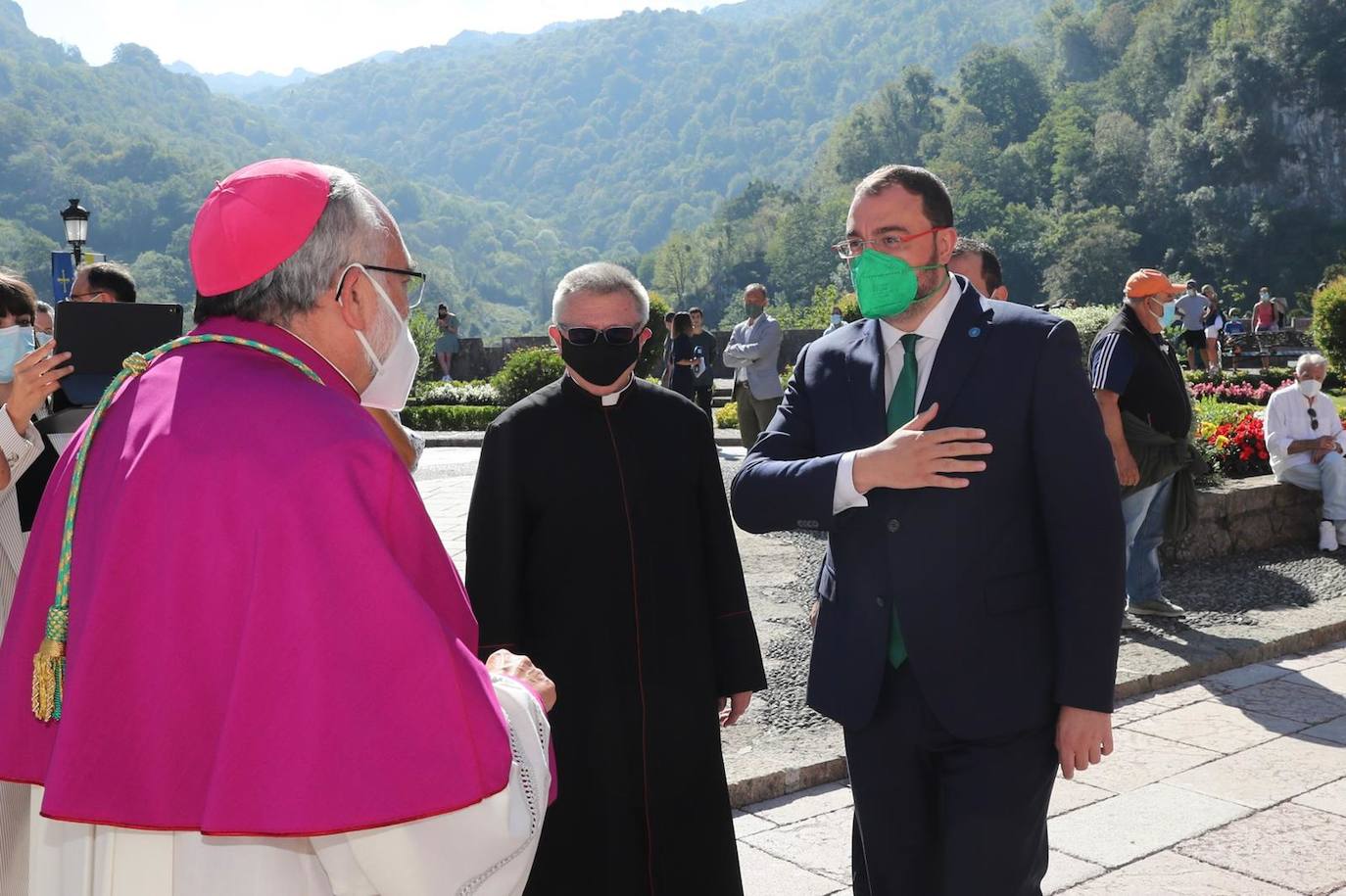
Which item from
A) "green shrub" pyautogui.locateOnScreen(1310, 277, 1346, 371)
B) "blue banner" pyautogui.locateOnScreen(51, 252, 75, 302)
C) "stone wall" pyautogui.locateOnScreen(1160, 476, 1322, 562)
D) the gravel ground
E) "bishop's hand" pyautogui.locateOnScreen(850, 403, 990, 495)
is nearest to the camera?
"bishop's hand" pyautogui.locateOnScreen(850, 403, 990, 495)

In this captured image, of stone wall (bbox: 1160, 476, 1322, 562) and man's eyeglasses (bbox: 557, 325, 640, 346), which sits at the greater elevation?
man's eyeglasses (bbox: 557, 325, 640, 346)

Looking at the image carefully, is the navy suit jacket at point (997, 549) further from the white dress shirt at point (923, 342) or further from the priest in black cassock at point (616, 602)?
the priest in black cassock at point (616, 602)

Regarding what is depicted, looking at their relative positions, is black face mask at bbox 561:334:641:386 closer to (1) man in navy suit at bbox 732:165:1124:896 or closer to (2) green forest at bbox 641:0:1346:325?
(1) man in navy suit at bbox 732:165:1124:896

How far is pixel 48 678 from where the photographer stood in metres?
1.68

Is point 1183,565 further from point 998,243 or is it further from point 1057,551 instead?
point 998,243

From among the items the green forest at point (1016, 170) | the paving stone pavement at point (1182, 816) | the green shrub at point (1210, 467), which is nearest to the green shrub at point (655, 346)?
the green shrub at point (1210, 467)

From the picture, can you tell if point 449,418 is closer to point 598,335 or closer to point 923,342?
point 598,335

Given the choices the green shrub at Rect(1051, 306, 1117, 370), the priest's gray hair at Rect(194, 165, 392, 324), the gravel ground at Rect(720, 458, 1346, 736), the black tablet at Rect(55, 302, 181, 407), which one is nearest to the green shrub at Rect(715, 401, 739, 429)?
the green shrub at Rect(1051, 306, 1117, 370)

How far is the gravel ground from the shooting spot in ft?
19.2

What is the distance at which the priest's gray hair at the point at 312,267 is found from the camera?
184 cm

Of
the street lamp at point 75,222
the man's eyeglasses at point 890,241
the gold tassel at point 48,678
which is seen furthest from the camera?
the street lamp at point 75,222

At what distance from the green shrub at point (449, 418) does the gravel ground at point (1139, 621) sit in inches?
503

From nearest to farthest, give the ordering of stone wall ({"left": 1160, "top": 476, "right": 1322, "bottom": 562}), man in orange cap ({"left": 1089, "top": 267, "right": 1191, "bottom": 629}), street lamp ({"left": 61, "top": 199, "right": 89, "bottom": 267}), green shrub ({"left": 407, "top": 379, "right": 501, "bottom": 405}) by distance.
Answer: man in orange cap ({"left": 1089, "top": 267, "right": 1191, "bottom": 629}) < stone wall ({"left": 1160, "top": 476, "right": 1322, "bottom": 562}) < street lamp ({"left": 61, "top": 199, "right": 89, "bottom": 267}) < green shrub ({"left": 407, "top": 379, "right": 501, "bottom": 405})

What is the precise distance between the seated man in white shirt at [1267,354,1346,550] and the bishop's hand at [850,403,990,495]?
7.89 metres
